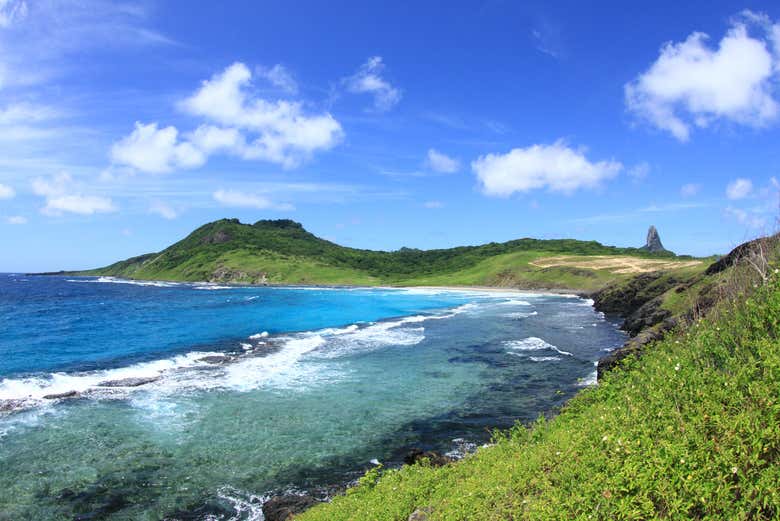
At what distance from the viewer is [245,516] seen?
16.2m

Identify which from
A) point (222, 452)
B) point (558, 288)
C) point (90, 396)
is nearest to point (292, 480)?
point (222, 452)

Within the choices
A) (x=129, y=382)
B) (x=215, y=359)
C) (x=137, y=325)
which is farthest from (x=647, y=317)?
(x=137, y=325)

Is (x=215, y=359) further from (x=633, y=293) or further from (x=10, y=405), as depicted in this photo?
(x=633, y=293)

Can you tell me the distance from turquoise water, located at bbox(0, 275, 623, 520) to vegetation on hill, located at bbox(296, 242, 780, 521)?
315 inches

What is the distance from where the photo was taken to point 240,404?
28.6 meters

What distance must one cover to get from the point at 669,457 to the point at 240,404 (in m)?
26.2

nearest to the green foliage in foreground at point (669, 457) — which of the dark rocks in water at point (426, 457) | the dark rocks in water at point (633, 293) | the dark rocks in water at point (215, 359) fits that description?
the dark rocks in water at point (426, 457)

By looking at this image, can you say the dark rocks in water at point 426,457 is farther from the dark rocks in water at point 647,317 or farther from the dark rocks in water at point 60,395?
the dark rocks in water at point 647,317

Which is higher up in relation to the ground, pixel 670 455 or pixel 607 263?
pixel 607 263

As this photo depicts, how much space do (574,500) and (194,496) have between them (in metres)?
15.6

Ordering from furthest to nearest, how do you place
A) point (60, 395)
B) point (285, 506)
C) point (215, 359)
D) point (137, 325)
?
point (137, 325)
point (215, 359)
point (60, 395)
point (285, 506)

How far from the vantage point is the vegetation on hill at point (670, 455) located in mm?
6910

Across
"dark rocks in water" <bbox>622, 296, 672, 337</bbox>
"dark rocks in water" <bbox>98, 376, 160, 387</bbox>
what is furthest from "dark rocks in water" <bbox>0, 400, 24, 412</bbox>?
"dark rocks in water" <bbox>622, 296, 672, 337</bbox>

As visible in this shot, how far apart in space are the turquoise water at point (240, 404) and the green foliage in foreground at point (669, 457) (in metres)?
8.98
